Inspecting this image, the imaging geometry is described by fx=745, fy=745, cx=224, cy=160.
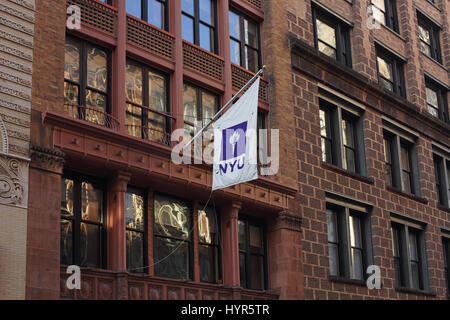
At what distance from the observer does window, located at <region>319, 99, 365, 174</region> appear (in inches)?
1159

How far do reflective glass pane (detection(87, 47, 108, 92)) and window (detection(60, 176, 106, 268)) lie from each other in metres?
2.89

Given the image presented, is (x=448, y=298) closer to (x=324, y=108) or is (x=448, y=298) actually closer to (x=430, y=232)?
(x=430, y=232)

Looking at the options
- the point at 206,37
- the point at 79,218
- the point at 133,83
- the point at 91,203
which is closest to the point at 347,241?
the point at 206,37

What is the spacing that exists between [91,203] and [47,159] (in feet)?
7.48

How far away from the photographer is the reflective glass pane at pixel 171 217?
2211cm

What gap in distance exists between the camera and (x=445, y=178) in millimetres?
36688

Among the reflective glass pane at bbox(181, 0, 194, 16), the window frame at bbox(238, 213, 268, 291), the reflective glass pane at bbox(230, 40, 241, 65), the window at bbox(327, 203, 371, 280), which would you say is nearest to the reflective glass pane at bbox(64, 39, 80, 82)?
the reflective glass pane at bbox(181, 0, 194, 16)

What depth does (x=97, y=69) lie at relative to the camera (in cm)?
2156

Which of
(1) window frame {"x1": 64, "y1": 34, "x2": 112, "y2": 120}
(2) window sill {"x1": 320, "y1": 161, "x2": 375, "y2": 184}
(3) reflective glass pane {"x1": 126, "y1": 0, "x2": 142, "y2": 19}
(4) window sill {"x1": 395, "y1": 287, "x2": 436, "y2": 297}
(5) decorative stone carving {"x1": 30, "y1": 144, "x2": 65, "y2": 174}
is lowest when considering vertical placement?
(4) window sill {"x1": 395, "y1": 287, "x2": 436, "y2": 297}

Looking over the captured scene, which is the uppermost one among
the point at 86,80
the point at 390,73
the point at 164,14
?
the point at 390,73

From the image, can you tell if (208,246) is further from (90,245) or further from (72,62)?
(72,62)

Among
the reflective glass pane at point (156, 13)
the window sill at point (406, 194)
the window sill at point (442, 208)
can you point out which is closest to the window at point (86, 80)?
the reflective glass pane at point (156, 13)

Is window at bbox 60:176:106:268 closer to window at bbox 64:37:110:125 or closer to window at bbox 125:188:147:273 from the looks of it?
window at bbox 125:188:147:273

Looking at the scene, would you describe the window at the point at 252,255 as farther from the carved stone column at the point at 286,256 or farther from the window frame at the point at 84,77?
the window frame at the point at 84,77
